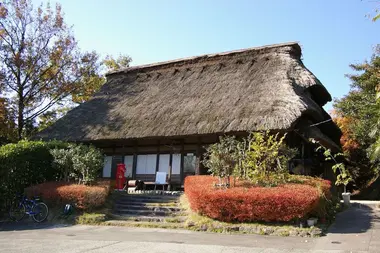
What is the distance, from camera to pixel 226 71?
19.4 m

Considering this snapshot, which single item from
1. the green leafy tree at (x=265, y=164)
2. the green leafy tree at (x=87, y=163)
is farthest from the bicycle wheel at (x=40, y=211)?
the green leafy tree at (x=265, y=164)

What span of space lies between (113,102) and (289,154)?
11.9 m

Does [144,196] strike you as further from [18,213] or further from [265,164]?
[265,164]

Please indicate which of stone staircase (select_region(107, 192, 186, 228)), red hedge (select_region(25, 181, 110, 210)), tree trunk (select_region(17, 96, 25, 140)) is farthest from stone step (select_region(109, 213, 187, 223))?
tree trunk (select_region(17, 96, 25, 140))

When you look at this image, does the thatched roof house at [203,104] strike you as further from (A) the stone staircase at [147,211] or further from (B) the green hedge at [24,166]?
(A) the stone staircase at [147,211]

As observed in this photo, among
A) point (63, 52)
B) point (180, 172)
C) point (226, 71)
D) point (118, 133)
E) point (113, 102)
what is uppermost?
point (63, 52)

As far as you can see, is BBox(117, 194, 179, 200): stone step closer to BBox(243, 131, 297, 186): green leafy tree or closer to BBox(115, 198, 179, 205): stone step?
BBox(115, 198, 179, 205): stone step

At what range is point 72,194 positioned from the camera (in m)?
12.7

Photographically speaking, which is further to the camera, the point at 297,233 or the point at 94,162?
the point at 94,162

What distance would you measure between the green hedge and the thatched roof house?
2.63 metres

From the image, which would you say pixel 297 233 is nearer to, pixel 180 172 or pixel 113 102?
pixel 180 172

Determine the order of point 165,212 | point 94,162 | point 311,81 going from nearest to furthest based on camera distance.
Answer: point 165,212, point 94,162, point 311,81

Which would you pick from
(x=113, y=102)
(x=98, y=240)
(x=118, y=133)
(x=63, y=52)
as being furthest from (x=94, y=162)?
(x=63, y=52)

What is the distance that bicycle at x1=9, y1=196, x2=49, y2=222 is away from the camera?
12.4m
